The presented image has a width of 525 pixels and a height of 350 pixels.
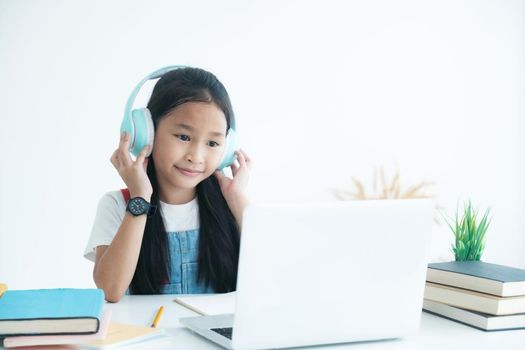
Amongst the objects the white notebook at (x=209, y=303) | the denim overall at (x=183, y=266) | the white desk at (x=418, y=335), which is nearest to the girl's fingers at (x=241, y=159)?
the denim overall at (x=183, y=266)

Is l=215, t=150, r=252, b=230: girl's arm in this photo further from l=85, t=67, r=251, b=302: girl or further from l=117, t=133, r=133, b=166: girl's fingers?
l=117, t=133, r=133, b=166: girl's fingers

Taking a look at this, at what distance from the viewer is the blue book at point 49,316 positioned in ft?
3.45

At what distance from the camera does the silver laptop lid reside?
3.39ft

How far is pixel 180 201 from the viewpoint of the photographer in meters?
1.91

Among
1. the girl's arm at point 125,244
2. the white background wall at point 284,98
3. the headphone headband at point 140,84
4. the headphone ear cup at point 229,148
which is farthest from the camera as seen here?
the white background wall at point 284,98

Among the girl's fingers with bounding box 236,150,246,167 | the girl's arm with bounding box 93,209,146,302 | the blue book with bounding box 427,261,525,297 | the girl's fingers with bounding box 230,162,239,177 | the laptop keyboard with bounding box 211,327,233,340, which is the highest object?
the girl's fingers with bounding box 236,150,246,167

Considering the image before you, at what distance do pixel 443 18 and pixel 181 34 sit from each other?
1689 mm

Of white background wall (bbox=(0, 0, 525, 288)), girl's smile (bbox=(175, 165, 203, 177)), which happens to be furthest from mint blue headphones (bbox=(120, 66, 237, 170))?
white background wall (bbox=(0, 0, 525, 288))

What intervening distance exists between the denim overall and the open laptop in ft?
2.15

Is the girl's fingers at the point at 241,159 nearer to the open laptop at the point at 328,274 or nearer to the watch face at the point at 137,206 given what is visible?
the watch face at the point at 137,206

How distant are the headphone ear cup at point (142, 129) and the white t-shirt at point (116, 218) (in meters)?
0.17

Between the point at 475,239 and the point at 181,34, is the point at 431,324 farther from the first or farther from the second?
the point at 181,34

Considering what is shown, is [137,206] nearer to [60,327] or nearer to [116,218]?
[116,218]

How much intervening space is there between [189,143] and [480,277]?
31.3 inches
